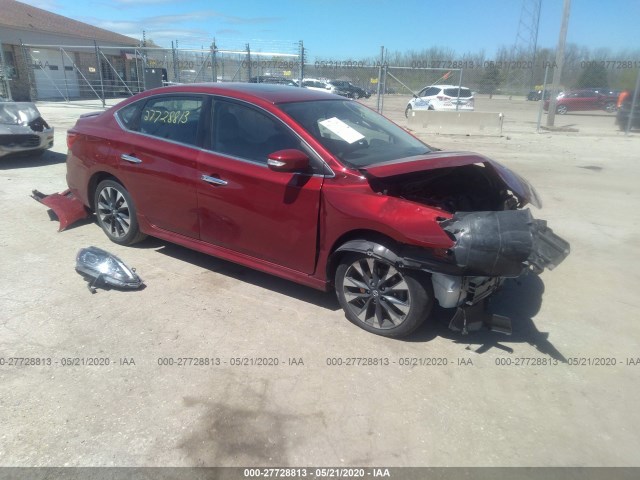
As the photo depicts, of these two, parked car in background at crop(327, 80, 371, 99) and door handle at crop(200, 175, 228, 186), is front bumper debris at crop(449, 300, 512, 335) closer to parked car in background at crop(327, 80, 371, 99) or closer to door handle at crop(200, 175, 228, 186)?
door handle at crop(200, 175, 228, 186)

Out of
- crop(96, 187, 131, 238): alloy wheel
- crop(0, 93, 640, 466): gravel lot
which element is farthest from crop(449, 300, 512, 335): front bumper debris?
crop(96, 187, 131, 238): alloy wheel

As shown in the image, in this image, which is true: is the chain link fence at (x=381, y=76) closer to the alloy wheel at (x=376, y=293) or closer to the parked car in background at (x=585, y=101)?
the parked car in background at (x=585, y=101)

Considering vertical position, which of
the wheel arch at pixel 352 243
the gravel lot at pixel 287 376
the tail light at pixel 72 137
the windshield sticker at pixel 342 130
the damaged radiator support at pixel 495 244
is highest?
the windshield sticker at pixel 342 130

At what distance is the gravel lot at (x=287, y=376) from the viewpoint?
2.55 m

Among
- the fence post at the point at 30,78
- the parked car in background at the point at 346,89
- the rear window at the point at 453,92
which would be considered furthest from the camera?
the parked car in background at the point at 346,89

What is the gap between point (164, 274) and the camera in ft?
15.1

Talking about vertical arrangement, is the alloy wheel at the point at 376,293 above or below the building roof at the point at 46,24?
below

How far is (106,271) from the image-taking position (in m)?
4.30

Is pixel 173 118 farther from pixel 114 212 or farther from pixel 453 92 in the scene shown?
pixel 453 92

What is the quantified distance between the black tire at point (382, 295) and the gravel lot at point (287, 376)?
0.45ft

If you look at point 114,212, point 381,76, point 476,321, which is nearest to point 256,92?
point 114,212

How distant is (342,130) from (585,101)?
2912 cm

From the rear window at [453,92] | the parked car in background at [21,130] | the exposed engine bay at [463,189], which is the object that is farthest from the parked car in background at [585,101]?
the exposed engine bay at [463,189]

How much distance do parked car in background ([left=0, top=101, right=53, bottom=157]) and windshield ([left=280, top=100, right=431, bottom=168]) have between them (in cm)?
738
